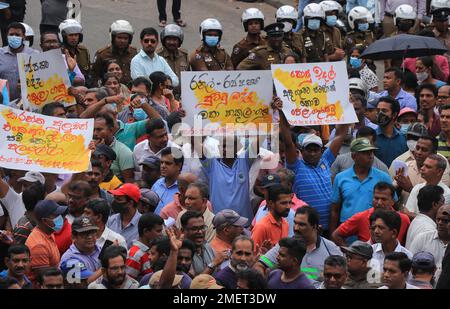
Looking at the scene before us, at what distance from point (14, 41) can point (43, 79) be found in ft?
3.75

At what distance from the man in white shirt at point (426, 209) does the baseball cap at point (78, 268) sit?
285 cm

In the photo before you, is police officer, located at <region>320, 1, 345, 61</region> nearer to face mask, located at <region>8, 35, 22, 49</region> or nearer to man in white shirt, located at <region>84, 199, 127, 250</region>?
face mask, located at <region>8, 35, 22, 49</region>

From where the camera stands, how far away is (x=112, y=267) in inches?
437

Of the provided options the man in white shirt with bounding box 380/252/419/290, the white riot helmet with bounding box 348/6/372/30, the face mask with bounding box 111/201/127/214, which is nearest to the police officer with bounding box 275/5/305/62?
the white riot helmet with bounding box 348/6/372/30

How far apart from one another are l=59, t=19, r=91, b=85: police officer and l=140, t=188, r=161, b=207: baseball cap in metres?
4.38

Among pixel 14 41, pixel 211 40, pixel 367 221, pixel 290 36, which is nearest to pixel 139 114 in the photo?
pixel 14 41

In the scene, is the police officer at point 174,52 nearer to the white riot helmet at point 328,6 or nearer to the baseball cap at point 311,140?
the white riot helmet at point 328,6

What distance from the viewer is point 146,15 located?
24.2 metres

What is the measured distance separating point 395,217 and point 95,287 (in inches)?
109

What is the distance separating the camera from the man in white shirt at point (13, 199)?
41.9 ft

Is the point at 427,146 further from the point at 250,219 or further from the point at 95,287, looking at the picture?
the point at 95,287

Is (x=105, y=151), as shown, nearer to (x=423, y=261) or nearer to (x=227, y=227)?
(x=227, y=227)

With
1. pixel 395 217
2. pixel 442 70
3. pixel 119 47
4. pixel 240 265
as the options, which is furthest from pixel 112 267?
pixel 442 70

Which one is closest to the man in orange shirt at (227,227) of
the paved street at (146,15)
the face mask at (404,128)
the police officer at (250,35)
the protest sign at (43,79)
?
the face mask at (404,128)
